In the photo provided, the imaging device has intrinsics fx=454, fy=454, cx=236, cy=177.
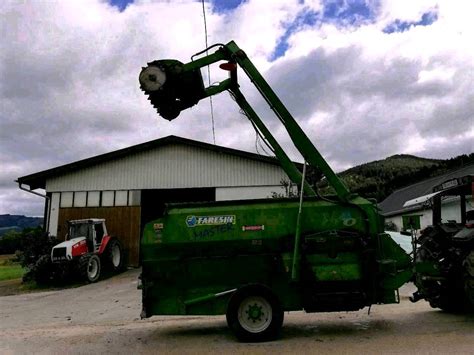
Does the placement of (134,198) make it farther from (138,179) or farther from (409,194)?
(409,194)

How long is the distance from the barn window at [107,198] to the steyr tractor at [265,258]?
51.8ft

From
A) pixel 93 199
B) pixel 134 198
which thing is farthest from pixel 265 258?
pixel 93 199

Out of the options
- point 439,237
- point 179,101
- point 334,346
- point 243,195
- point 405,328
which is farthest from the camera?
point 243,195

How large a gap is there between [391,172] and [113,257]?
45.0 m

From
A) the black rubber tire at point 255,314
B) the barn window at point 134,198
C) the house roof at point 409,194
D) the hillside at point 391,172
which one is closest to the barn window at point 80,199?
the barn window at point 134,198

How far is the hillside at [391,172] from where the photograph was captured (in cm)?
4278

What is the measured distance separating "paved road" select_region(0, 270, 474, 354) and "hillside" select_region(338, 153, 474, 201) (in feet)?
97.1

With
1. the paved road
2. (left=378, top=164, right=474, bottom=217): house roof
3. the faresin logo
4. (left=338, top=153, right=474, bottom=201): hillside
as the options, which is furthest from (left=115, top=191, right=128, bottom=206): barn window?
(left=338, top=153, right=474, bottom=201): hillside

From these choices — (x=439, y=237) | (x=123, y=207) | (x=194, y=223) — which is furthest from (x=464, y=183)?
(x=123, y=207)

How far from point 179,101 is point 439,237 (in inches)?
210

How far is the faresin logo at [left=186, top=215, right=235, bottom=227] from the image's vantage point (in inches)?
281

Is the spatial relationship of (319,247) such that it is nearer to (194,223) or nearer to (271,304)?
(271,304)

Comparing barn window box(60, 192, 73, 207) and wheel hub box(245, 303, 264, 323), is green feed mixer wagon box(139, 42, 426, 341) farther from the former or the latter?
barn window box(60, 192, 73, 207)

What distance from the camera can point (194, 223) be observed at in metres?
7.20
